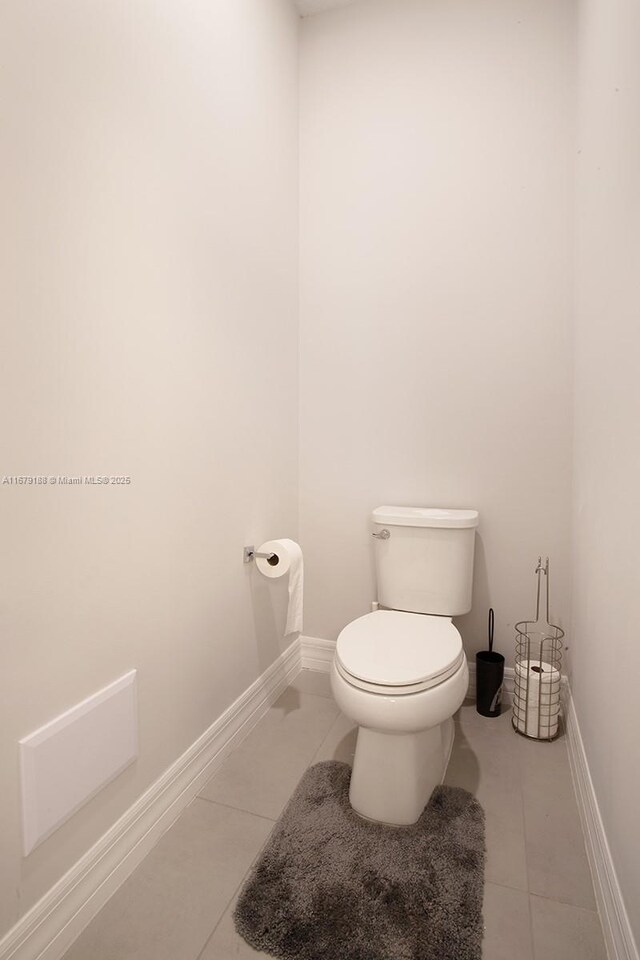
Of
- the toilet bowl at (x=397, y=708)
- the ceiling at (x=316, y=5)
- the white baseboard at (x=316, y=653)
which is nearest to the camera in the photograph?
the toilet bowl at (x=397, y=708)

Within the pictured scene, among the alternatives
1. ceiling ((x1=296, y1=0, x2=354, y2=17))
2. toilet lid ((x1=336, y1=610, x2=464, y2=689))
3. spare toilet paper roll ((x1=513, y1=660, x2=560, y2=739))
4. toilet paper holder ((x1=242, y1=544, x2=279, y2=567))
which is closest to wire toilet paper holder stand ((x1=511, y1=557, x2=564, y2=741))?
spare toilet paper roll ((x1=513, y1=660, x2=560, y2=739))

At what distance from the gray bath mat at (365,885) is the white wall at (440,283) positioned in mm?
862

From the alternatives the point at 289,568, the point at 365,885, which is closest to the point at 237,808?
the point at 365,885

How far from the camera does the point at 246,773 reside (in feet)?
5.24

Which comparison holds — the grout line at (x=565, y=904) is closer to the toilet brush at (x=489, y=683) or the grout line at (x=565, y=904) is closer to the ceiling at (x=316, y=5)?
the toilet brush at (x=489, y=683)

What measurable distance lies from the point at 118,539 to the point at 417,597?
1.12 meters

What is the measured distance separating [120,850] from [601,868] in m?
1.10

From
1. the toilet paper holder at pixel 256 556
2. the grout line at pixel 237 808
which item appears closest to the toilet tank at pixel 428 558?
the toilet paper holder at pixel 256 556

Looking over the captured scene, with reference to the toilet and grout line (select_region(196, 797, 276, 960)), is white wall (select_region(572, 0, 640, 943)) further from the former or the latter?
grout line (select_region(196, 797, 276, 960))

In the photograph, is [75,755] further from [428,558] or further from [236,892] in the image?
[428,558]

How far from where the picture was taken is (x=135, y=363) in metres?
1.26

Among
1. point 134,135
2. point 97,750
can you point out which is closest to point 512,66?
point 134,135

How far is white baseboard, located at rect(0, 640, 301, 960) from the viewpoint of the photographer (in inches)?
39.6

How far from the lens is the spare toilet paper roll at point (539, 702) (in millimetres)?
1766
